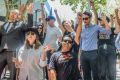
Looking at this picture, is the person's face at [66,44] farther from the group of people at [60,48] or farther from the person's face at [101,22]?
the person's face at [101,22]

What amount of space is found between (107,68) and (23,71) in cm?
460

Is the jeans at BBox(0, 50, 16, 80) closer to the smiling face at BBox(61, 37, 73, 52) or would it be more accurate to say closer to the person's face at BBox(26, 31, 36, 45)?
the person's face at BBox(26, 31, 36, 45)

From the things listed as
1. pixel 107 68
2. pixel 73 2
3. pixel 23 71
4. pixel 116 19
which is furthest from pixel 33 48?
pixel 73 2

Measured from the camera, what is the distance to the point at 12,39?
978cm

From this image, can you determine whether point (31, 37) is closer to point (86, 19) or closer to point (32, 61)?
point (32, 61)

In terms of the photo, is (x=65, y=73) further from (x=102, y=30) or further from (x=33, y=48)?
(x=102, y=30)

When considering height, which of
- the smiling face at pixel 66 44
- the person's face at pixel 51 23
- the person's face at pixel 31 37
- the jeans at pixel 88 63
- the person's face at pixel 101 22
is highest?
the person's face at pixel 51 23

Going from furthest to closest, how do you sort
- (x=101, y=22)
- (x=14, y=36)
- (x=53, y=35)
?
(x=53, y=35) < (x=101, y=22) < (x=14, y=36)

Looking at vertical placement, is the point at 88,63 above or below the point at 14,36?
below

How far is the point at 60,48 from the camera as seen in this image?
768 cm

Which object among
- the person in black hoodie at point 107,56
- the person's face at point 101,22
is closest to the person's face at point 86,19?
the person's face at point 101,22

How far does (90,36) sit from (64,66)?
3.10 m

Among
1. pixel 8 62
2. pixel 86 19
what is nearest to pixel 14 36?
pixel 8 62

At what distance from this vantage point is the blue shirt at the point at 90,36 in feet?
34.0
